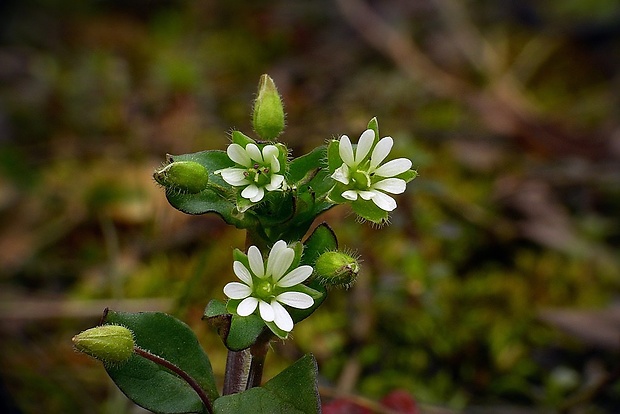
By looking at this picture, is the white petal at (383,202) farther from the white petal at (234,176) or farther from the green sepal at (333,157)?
the white petal at (234,176)

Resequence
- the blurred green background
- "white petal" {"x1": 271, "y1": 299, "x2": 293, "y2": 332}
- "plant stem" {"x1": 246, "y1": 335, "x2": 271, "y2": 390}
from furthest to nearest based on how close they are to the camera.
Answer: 1. the blurred green background
2. "plant stem" {"x1": 246, "y1": 335, "x2": 271, "y2": 390}
3. "white petal" {"x1": 271, "y1": 299, "x2": 293, "y2": 332}

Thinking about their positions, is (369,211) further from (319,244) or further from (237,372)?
(237,372)

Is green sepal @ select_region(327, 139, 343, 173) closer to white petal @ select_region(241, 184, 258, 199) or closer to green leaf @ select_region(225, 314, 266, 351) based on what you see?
white petal @ select_region(241, 184, 258, 199)

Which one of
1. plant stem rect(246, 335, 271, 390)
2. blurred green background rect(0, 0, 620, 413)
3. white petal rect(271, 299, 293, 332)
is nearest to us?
white petal rect(271, 299, 293, 332)

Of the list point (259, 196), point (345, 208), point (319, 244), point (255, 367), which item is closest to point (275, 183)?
point (259, 196)

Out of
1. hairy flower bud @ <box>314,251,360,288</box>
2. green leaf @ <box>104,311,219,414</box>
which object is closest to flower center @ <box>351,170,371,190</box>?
hairy flower bud @ <box>314,251,360,288</box>

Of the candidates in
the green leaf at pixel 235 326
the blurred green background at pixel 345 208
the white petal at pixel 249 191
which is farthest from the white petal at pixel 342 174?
the blurred green background at pixel 345 208
